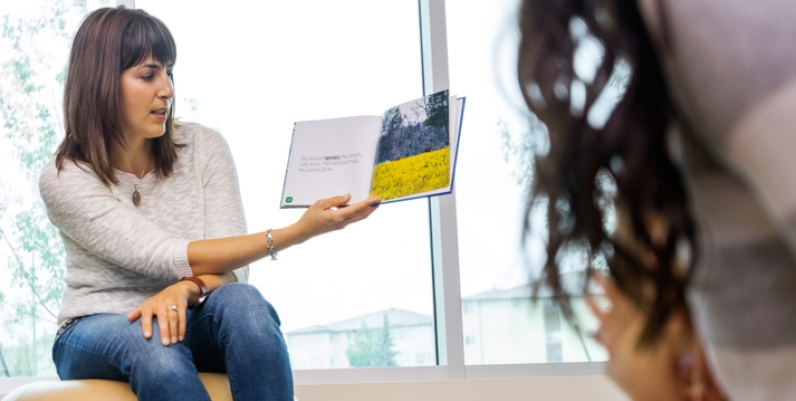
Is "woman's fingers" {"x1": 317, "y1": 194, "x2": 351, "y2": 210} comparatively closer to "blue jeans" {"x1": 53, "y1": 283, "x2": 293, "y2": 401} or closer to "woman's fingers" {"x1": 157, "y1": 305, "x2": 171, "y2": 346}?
"blue jeans" {"x1": 53, "y1": 283, "x2": 293, "y2": 401}

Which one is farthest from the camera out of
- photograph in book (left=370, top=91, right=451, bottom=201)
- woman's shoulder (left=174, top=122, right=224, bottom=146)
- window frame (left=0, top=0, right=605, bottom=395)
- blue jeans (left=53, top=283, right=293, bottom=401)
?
window frame (left=0, top=0, right=605, bottom=395)

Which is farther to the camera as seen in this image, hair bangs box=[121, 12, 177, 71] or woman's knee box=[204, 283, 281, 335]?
hair bangs box=[121, 12, 177, 71]

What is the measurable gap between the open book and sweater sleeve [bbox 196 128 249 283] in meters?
0.13

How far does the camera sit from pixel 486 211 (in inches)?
101

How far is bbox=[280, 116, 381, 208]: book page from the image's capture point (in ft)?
5.44

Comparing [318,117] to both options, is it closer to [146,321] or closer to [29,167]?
[29,167]

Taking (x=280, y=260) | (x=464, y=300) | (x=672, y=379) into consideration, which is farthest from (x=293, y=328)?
(x=672, y=379)

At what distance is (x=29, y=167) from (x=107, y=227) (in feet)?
4.92

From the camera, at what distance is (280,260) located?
8.81 ft

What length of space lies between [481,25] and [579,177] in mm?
2353

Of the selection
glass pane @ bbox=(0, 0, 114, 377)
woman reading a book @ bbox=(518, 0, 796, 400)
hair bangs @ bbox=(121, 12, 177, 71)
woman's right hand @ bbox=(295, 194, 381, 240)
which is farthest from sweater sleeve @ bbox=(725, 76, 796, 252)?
glass pane @ bbox=(0, 0, 114, 377)

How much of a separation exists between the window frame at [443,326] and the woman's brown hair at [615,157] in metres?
2.12

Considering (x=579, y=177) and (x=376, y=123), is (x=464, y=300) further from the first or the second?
(x=579, y=177)

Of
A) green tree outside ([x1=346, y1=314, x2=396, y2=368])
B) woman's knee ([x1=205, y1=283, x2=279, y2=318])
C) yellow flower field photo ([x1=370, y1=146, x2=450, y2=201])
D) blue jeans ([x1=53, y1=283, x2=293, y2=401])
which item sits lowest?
green tree outside ([x1=346, y1=314, x2=396, y2=368])
